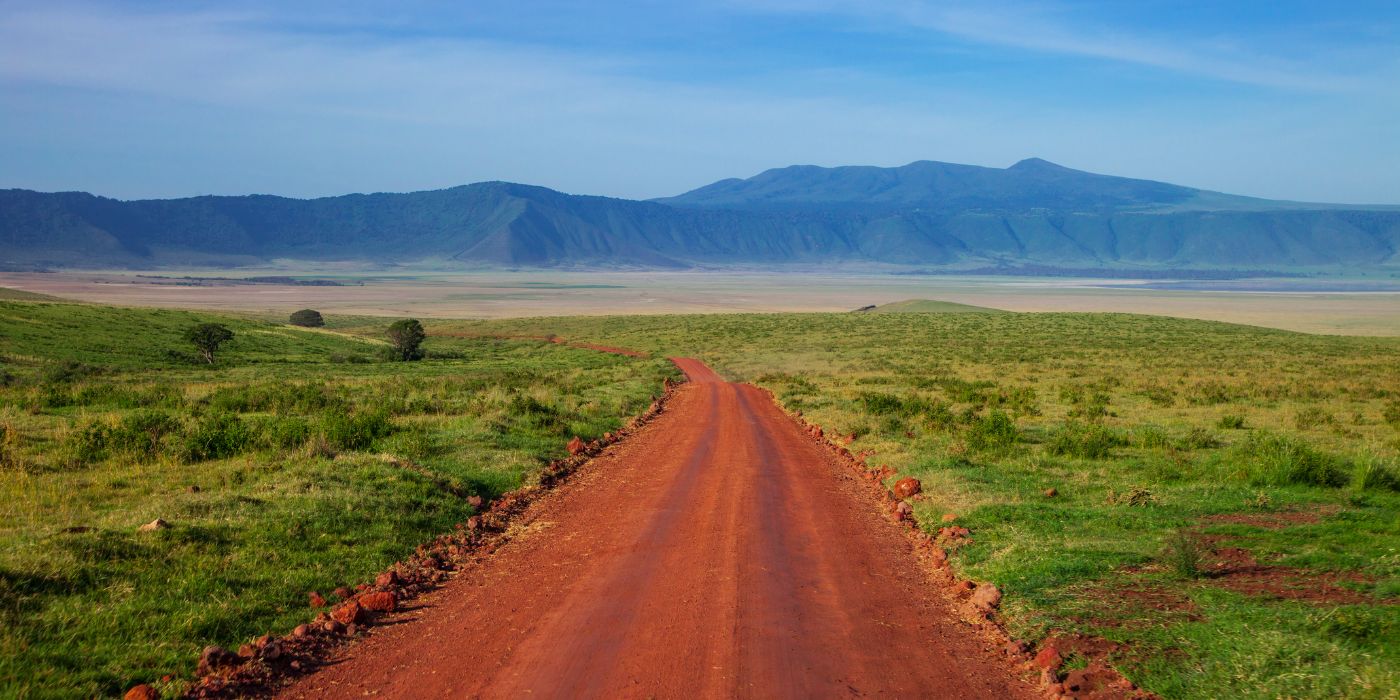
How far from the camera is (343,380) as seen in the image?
1214 inches

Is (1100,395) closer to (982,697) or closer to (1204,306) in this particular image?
(982,697)

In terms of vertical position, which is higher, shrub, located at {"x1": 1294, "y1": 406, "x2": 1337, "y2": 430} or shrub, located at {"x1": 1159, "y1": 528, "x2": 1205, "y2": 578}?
shrub, located at {"x1": 1159, "y1": 528, "x2": 1205, "y2": 578}

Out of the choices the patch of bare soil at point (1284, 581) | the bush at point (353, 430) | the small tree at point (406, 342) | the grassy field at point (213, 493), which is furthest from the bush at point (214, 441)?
the small tree at point (406, 342)

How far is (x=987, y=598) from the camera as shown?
8344mm

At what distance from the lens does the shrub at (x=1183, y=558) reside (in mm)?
8656

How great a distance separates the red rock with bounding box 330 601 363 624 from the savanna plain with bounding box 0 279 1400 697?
0.33 metres

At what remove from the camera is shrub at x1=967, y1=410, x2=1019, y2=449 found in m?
16.8

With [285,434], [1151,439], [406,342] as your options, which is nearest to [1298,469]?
[1151,439]

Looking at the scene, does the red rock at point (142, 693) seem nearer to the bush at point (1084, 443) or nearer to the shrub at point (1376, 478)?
the shrub at point (1376, 478)

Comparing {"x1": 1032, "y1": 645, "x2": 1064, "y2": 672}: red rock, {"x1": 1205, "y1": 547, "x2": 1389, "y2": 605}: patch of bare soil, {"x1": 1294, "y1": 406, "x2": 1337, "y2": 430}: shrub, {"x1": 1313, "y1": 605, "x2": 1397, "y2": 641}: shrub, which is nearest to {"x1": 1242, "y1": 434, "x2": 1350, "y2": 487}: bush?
{"x1": 1205, "y1": 547, "x2": 1389, "y2": 605}: patch of bare soil

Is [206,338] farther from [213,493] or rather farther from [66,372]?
[213,493]

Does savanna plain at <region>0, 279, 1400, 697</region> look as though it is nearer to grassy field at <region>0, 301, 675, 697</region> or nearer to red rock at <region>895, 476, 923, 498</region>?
grassy field at <region>0, 301, 675, 697</region>

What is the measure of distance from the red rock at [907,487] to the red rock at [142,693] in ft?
31.8

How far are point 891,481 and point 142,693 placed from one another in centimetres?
1070
